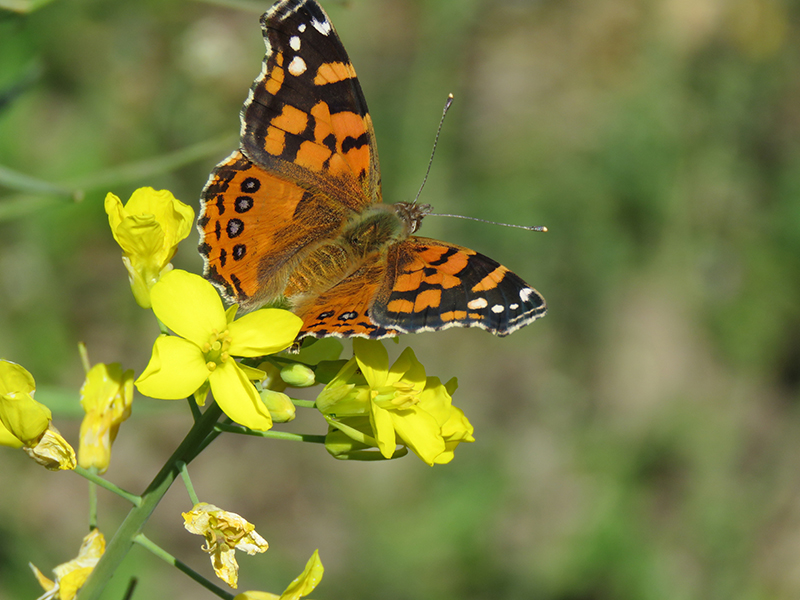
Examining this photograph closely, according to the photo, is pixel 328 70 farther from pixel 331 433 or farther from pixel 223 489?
pixel 223 489

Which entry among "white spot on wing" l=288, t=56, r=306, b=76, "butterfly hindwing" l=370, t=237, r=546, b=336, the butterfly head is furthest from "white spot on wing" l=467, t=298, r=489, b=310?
"white spot on wing" l=288, t=56, r=306, b=76

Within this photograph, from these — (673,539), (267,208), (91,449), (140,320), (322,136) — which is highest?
(322,136)

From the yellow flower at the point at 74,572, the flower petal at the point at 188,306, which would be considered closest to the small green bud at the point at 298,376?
the flower petal at the point at 188,306

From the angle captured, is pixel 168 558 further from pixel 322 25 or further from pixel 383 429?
pixel 322 25

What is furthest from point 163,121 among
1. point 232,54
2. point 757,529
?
point 757,529

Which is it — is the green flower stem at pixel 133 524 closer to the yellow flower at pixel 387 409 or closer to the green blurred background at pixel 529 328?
the yellow flower at pixel 387 409

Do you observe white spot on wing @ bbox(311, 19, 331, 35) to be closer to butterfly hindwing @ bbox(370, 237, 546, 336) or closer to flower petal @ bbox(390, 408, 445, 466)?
butterfly hindwing @ bbox(370, 237, 546, 336)
